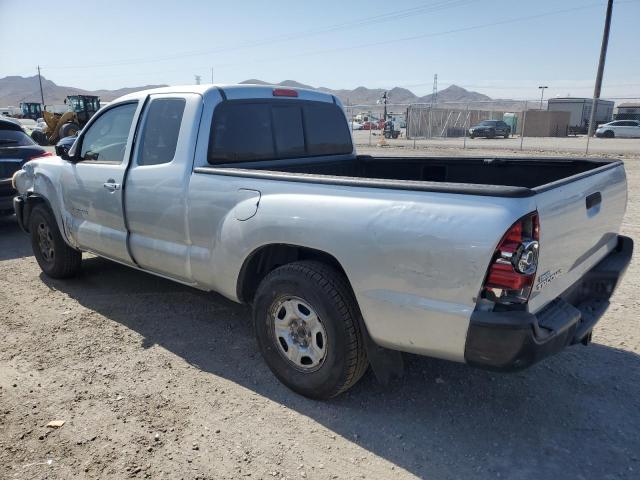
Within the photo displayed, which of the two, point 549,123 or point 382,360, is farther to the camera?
point 549,123

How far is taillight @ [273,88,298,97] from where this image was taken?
4188mm

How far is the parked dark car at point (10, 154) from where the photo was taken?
7598 millimetres

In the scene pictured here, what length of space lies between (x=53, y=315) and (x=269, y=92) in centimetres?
282

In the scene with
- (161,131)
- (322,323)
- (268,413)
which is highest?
(161,131)

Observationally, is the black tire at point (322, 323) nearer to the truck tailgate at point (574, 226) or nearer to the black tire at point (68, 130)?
the truck tailgate at point (574, 226)

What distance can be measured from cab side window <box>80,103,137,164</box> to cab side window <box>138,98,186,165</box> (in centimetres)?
35

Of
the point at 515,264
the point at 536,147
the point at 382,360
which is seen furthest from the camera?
the point at 536,147

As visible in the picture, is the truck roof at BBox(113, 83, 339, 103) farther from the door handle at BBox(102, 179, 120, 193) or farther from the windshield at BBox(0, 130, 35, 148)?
the windshield at BBox(0, 130, 35, 148)

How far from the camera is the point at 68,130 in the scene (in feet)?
72.3

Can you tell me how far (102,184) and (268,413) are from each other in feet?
8.51

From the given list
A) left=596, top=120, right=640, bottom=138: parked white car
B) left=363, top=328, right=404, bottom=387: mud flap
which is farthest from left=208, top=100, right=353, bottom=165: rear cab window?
left=596, top=120, right=640, bottom=138: parked white car

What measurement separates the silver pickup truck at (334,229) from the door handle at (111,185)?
0.01 metres

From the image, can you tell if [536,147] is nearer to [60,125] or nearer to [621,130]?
[621,130]

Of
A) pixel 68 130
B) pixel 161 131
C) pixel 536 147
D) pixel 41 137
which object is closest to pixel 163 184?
pixel 161 131
